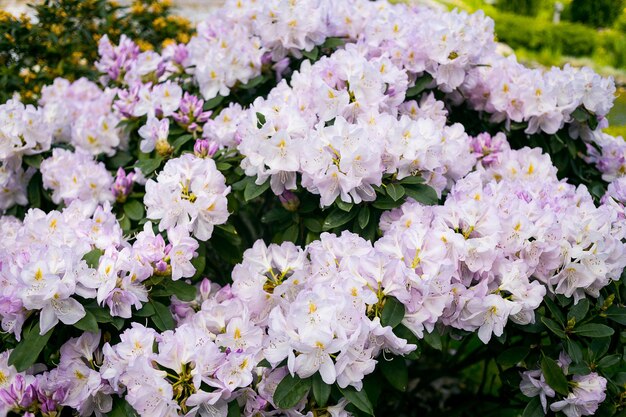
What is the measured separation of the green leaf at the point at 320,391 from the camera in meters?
1.34

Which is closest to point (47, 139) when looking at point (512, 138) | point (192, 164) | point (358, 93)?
point (192, 164)

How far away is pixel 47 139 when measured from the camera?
2.04 m

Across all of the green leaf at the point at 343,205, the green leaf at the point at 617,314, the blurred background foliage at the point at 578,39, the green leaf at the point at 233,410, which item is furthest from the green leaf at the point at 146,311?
the blurred background foliage at the point at 578,39

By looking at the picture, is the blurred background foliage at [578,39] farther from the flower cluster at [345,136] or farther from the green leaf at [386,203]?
the green leaf at [386,203]

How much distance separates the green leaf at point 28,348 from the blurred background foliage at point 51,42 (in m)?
1.44

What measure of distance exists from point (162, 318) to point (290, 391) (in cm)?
40

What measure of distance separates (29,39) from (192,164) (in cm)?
140

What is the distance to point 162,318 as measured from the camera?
159cm

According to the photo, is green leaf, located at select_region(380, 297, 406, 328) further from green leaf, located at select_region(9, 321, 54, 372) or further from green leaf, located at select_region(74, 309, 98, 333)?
green leaf, located at select_region(9, 321, 54, 372)

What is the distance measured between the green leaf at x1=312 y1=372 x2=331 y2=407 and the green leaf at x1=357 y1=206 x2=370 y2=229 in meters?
0.41

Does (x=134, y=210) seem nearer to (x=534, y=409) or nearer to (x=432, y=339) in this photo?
(x=432, y=339)

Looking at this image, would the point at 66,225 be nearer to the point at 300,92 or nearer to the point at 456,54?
the point at 300,92

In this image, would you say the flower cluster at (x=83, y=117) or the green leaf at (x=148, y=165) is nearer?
the green leaf at (x=148, y=165)

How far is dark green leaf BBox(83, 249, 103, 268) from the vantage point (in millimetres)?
1548
